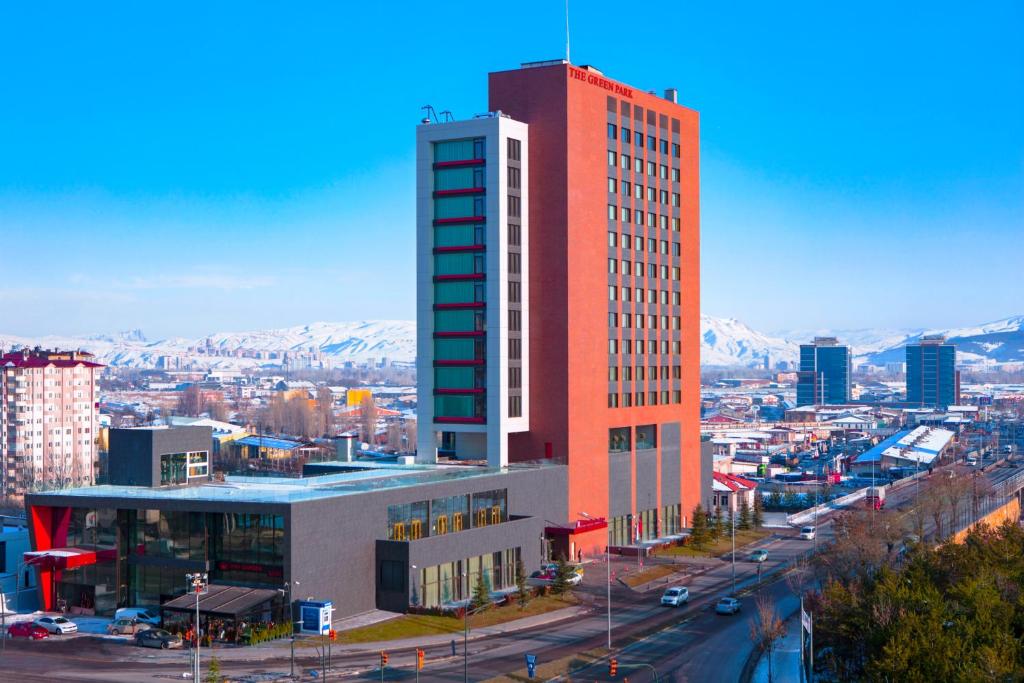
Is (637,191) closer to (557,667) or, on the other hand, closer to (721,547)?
(721,547)

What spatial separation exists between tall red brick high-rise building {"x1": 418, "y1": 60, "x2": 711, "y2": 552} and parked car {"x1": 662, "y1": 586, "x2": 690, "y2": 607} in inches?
623

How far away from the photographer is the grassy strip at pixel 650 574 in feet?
299

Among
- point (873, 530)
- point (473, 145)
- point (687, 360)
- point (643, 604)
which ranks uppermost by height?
point (473, 145)

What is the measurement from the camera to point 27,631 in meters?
70.0

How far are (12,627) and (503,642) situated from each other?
1214 inches

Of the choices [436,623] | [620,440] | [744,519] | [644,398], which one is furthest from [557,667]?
[744,519]

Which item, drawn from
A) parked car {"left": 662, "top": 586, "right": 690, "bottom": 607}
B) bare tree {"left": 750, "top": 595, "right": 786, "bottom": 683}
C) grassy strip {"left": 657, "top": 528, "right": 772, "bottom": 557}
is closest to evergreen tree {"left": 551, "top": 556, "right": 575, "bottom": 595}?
parked car {"left": 662, "top": 586, "right": 690, "bottom": 607}

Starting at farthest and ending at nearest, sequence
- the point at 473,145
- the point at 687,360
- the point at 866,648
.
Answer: the point at 687,360 → the point at 473,145 → the point at 866,648

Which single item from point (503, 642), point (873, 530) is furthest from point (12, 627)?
point (873, 530)

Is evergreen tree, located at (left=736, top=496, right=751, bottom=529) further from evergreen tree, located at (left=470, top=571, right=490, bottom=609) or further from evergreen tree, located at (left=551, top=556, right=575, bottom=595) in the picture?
evergreen tree, located at (left=470, top=571, right=490, bottom=609)

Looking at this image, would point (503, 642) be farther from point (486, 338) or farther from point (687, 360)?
point (687, 360)

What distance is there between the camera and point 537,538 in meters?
93.2

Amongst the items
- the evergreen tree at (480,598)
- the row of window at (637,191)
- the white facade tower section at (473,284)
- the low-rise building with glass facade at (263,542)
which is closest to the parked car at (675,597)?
the evergreen tree at (480,598)

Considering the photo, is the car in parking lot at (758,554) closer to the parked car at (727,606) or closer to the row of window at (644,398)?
the row of window at (644,398)
